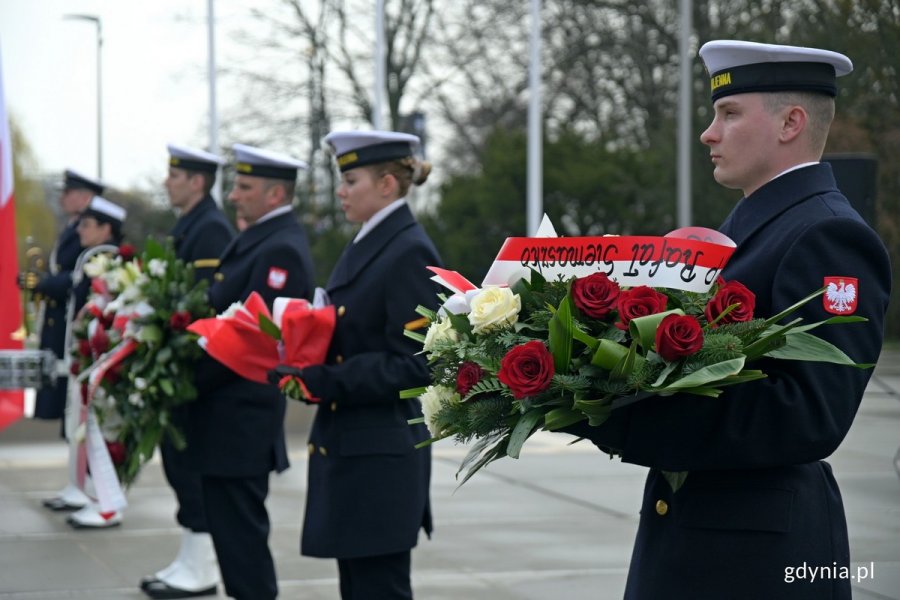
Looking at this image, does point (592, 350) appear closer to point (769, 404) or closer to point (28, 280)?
point (769, 404)

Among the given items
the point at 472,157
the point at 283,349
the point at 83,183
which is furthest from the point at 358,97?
the point at 283,349

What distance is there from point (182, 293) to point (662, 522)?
3460mm

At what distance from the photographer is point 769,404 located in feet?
8.23

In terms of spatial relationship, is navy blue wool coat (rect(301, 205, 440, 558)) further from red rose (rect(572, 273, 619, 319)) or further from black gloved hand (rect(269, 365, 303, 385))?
red rose (rect(572, 273, 619, 319))

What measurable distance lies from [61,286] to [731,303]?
23.9 ft

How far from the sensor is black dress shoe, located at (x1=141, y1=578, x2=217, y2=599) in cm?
629

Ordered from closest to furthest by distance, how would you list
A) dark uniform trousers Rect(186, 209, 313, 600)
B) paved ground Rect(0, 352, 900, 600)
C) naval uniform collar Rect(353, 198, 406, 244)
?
naval uniform collar Rect(353, 198, 406, 244) < dark uniform trousers Rect(186, 209, 313, 600) < paved ground Rect(0, 352, 900, 600)

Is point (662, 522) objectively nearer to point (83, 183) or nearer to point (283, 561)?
point (283, 561)

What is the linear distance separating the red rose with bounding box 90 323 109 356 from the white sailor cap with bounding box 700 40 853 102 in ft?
13.2

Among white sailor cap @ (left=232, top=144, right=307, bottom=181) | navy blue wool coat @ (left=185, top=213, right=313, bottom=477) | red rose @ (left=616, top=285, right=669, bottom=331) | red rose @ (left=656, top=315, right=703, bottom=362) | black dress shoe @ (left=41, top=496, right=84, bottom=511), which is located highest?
white sailor cap @ (left=232, top=144, right=307, bottom=181)

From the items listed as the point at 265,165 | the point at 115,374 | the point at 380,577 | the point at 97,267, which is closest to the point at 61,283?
the point at 97,267

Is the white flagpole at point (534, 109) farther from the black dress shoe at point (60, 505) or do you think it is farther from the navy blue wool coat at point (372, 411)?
the navy blue wool coat at point (372, 411)

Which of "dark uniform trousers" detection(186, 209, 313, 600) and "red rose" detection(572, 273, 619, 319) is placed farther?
"dark uniform trousers" detection(186, 209, 313, 600)

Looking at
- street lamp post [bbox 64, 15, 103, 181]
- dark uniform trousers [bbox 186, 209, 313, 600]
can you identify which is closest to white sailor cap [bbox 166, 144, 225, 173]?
dark uniform trousers [bbox 186, 209, 313, 600]
